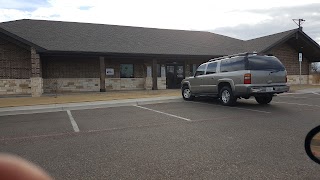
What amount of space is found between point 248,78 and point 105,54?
1209 cm

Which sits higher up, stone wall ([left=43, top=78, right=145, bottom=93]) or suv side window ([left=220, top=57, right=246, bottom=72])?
suv side window ([left=220, top=57, right=246, bottom=72])

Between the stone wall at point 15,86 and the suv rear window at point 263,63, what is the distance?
15.6m

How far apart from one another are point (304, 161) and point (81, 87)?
19.6 meters

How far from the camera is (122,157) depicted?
5312 mm

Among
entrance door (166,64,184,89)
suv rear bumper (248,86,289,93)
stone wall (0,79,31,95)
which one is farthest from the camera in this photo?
entrance door (166,64,184,89)

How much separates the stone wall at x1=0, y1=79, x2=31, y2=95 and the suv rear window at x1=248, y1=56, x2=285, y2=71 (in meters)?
15.6

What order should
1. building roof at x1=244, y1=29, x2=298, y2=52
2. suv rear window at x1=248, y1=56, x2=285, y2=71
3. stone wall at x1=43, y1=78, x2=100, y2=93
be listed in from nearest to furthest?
suv rear window at x1=248, y1=56, x2=285, y2=71, stone wall at x1=43, y1=78, x2=100, y2=93, building roof at x1=244, y1=29, x2=298, y2=52

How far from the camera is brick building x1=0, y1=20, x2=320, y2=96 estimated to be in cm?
2036

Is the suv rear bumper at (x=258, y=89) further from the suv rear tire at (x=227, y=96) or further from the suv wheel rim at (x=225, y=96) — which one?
the suv wheel rim at (x=225, y=96)

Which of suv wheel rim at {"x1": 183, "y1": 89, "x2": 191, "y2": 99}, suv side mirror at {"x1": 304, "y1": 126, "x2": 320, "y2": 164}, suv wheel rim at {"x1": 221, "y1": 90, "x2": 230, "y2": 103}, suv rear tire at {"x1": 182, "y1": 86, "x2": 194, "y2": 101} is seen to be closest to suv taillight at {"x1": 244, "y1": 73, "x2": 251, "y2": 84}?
suv wheel rim at {"x1": 221, "y1": 90, "x2": 230, "y2": 103}

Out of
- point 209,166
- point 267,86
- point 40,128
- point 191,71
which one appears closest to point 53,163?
point 209,166

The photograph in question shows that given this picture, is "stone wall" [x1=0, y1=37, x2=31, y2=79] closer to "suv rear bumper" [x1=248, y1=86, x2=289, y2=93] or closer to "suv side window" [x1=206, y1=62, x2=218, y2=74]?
"suv side window" [x1=206, y1=62, x2=218, y2=74]

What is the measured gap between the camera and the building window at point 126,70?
24.0 meters

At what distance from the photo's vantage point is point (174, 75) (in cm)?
2556
